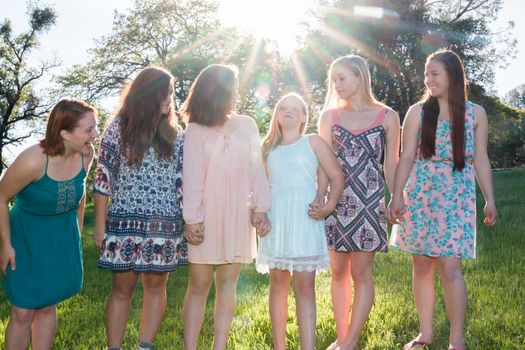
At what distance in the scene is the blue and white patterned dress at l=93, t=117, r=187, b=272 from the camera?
13.2 feet

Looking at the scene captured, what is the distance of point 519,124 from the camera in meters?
36.5

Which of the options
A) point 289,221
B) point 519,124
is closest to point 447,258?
point 289,221

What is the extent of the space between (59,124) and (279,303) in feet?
6.60

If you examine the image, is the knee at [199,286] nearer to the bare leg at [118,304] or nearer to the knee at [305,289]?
the bare leg at [118,304]

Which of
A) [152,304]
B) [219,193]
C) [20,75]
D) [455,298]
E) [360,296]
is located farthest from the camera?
[20,75]

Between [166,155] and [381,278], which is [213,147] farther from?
[381,278]

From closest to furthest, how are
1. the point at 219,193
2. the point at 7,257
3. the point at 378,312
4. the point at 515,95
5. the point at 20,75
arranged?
1. the point at 7,257
2. the point at 219,193
3. the point at 378,312
4. the point at 20,75
5. the point at 515,95

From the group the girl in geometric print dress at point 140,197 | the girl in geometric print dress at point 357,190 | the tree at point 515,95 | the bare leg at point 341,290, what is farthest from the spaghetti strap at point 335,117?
the tree at point 515,95

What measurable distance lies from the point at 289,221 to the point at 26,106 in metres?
32.5

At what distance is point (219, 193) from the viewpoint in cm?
412

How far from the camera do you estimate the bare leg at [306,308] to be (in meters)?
4.25

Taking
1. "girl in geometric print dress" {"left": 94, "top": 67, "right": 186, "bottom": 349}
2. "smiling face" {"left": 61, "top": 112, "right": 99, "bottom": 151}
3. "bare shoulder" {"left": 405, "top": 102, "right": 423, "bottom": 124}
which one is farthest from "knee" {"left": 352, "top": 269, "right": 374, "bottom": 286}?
"smiling face" {"left": 61, "top": 112, "right": 99, "bottom": 151}

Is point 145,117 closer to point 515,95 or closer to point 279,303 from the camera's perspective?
point 279,303

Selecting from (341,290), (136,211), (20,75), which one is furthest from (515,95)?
(136,211)
